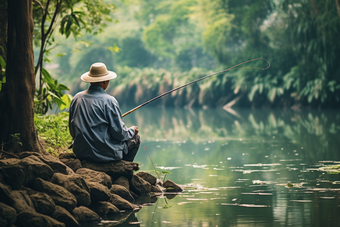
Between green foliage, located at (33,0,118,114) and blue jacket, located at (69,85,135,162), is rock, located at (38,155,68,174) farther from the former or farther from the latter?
green foliage, located at (33,0,118,114)

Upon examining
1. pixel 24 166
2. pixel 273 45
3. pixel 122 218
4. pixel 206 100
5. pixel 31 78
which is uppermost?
pixel 273 45

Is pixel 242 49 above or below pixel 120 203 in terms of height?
above

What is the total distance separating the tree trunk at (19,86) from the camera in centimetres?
522

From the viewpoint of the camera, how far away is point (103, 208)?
477cm

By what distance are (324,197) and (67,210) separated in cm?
266

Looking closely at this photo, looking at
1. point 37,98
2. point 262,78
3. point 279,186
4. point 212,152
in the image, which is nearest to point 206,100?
point 262,78

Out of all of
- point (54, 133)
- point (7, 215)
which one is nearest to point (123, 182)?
point (7, 215)

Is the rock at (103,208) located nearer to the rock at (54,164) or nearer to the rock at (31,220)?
the rock at (54,164)

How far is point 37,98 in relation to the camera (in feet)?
26.9

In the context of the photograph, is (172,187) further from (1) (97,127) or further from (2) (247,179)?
(1) (97,127)

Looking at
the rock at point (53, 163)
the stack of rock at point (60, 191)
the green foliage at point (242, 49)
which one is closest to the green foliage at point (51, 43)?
the stack of rock at point (60, 191)

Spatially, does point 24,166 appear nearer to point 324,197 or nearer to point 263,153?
point 324,197

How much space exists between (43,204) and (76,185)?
1.54 ft

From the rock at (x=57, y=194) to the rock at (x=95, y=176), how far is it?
1.79 feet
